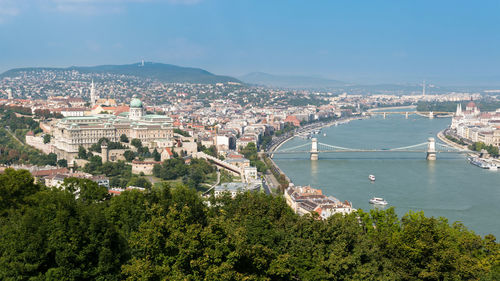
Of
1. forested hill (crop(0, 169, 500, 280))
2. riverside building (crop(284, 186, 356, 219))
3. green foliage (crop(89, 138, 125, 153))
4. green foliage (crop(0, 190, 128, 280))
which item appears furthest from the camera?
green foliage (crop(89, 138, 125, 153))

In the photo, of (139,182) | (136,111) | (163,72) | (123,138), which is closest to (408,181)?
(139,182)

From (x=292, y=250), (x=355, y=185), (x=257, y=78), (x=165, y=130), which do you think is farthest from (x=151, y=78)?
(x=257, y=78)

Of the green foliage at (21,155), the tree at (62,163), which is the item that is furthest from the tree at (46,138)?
the tree at (62,163)

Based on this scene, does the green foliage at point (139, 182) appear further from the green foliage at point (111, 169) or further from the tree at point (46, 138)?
the tree at point (46, 138)

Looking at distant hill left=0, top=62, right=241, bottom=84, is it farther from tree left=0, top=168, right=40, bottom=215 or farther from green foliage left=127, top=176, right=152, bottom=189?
tree left=0, top=168, right=40, bottom=215

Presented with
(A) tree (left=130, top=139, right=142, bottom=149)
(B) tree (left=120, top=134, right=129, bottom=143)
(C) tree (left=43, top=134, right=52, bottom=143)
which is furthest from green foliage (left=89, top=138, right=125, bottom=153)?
(C) tree (left=43, top=134, right=52, bottom=143)

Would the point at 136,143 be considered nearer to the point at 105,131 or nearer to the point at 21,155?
the point at 105,131
